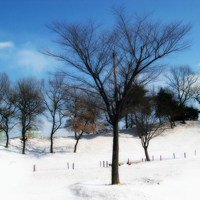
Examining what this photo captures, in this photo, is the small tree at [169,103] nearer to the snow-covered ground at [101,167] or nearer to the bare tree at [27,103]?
the snow-covered ground at [101,167]

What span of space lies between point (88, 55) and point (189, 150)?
1117 inches

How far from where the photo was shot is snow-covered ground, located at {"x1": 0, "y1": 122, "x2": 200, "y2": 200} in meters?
8.46

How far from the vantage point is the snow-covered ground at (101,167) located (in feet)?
27.8

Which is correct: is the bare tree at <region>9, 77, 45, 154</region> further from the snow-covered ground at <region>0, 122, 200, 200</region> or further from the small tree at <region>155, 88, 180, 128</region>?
the small tree at <region>155, 88, 180, 128</region>

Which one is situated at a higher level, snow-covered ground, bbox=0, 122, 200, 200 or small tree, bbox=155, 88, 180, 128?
small tree, bbox=155, 88, 180, 128

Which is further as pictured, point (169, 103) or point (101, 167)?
point (169, 103)

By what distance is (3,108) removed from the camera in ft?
99.0

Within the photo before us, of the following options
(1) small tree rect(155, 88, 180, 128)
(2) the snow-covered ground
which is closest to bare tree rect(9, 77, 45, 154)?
(2) the snow-covered ground

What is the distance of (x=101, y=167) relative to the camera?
21.9m

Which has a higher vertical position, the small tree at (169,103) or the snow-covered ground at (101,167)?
the small tree at (169,103)

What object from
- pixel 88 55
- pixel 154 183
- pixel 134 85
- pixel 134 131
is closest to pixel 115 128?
pixel 134 85

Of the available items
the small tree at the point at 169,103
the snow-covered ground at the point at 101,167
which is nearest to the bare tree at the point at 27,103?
the snow-covered ground at the point at 101,167

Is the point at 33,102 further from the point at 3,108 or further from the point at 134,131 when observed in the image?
the point at 134,131

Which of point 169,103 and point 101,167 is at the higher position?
point 169,103
